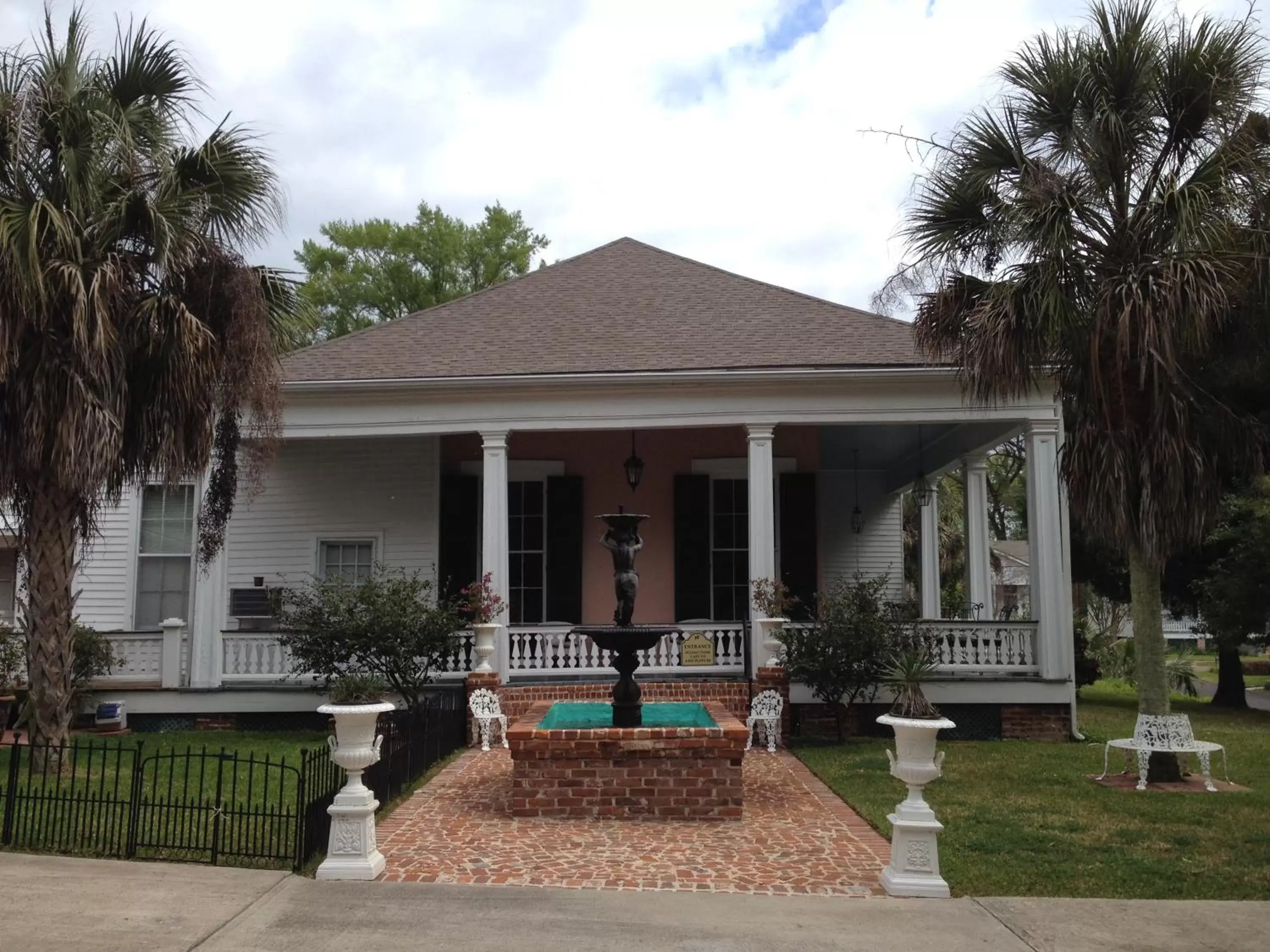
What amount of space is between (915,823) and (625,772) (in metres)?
2.89

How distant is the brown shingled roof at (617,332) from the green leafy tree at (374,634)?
302 cm

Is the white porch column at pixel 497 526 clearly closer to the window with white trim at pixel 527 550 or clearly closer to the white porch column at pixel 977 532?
the window with white trim at pixel 527 550

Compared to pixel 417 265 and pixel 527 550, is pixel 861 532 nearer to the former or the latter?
pixel 527 550

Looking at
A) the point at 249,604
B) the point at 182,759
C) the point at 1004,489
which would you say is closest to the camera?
the point at 182,759

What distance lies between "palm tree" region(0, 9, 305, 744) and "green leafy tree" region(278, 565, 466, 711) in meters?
2.66

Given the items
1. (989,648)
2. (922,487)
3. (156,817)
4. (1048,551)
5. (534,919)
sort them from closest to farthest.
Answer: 1. (534,919)
2. (156,817)
3. (1048,551)
4. (989,648)
5. (922,487)

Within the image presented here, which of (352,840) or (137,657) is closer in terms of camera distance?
(352,840)

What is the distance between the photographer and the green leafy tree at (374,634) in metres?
12.6

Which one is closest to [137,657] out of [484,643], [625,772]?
[484,643]

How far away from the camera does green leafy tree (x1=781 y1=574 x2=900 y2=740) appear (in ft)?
40.9

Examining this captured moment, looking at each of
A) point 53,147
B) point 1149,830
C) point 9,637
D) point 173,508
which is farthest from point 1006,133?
point 9,637

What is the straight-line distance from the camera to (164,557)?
16.0 m

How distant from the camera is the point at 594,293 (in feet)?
57.3

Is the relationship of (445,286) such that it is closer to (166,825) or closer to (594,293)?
(594,293)
